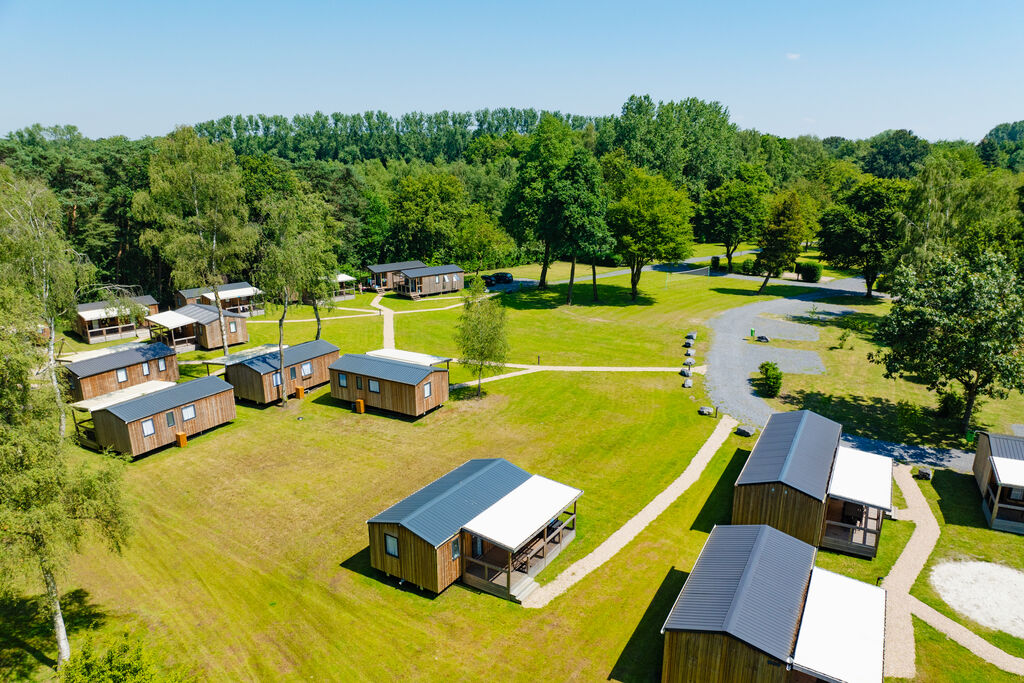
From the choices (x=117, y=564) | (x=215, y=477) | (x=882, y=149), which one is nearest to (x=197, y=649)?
(x=117, y=564)

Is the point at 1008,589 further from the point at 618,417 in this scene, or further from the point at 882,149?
the point at 882,149

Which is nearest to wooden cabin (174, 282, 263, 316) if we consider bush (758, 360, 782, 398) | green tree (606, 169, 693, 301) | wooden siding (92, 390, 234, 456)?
wooden siding (92, 390, 234, 456)

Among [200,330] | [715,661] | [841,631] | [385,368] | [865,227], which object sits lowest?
[715,661]

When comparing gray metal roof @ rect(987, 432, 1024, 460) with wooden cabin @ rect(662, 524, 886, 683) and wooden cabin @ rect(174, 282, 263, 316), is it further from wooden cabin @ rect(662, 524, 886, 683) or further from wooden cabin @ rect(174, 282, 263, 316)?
wooden cabin @ rect(174, 282, 263, 316)

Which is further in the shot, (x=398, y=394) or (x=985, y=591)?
(x=398, y=394)

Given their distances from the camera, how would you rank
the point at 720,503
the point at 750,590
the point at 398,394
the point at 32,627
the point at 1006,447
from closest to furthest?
the point at 750,590
the point at 32,627
the point at 1006,447
the point at 720,503
the point at 398,394

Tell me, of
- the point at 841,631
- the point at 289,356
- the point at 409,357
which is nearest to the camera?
the point at 841,631

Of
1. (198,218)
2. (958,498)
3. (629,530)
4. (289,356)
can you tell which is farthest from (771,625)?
(198,218)

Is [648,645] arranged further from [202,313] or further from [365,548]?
[202,313]

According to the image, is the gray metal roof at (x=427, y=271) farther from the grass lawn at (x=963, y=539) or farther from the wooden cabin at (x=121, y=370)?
the grass lawn at (x=963, y=539)
